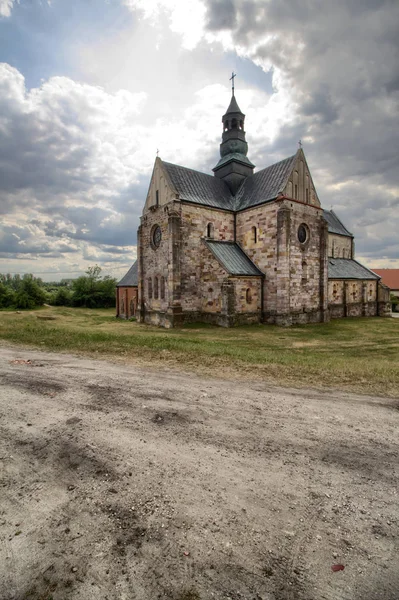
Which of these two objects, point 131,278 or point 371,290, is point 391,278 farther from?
point 131,278

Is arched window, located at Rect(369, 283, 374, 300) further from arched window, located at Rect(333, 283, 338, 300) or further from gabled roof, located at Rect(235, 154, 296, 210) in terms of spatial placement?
gabled roof, located at Rect(235, 154, 296, 210)

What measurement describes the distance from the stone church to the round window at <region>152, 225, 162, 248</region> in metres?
0.10

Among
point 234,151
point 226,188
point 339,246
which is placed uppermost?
point 234,151

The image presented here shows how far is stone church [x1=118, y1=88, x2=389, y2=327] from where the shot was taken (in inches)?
902

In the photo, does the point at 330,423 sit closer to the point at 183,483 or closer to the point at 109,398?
the point at 183,483

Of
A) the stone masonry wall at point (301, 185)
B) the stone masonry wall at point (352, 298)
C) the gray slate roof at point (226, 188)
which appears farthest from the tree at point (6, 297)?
the stone masonry wall at point (352, 298)

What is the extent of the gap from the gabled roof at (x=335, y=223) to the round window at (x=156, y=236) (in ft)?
88.9

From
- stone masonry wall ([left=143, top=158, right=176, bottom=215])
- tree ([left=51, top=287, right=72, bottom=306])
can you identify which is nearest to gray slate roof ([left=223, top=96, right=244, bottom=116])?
stone masonry wall ([left=143, top=158, right=176, bottom=215])

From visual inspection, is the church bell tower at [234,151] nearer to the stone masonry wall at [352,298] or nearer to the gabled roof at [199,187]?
the gabled roof at [199,187]

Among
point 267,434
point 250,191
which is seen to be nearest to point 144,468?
point 267,434

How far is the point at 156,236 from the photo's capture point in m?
25.8

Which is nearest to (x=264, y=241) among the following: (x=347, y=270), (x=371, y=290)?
(x=347, y=270)

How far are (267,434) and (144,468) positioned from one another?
2381mm

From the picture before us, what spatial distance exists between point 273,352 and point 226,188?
2141 cm
